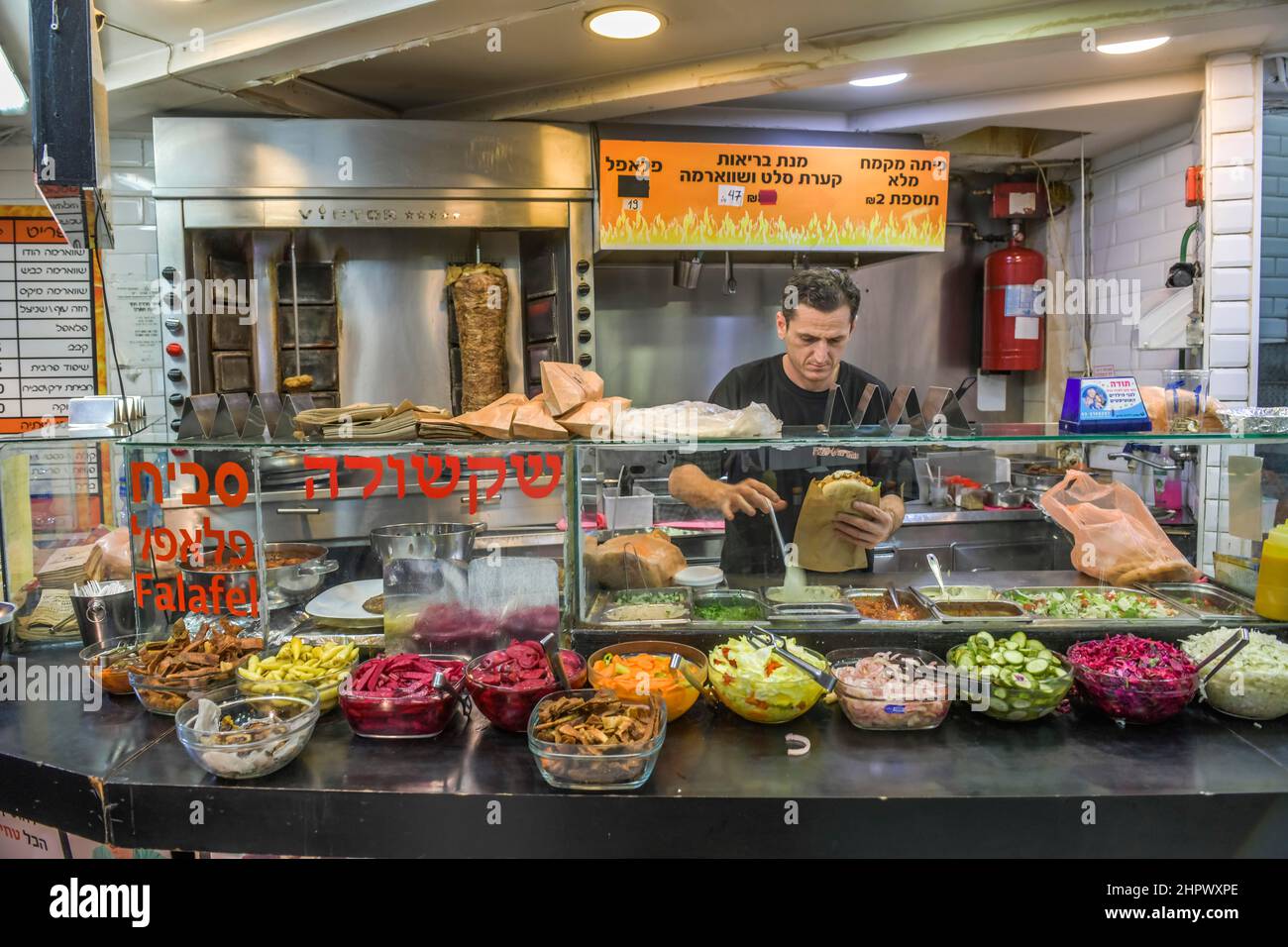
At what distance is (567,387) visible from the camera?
222cm

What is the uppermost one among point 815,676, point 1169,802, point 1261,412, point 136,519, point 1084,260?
point 1084,260

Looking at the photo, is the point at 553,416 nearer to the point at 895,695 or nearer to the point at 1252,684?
the point at 895,695

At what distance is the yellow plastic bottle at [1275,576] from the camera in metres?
2.15

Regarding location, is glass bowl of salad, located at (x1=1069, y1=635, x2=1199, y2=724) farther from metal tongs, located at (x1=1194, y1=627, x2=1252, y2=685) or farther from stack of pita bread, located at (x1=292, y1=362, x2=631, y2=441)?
stack of pita bread, located at (x1=292, y1=362, x2=631, y2=441)

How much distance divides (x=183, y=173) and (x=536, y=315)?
1.84 meters

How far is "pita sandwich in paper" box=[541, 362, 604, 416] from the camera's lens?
7.22 ft

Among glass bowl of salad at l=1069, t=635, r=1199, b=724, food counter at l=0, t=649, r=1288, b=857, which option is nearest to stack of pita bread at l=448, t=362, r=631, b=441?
food counter at l=0, t=649, r=1288, b=857

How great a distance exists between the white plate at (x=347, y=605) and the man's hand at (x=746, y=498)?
98cm

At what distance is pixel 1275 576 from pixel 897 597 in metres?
0.92

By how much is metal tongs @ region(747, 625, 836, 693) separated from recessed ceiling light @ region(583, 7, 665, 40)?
2582mm

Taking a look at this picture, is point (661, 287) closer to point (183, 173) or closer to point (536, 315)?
point (536, 315)

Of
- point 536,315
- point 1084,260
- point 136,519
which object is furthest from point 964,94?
point 136,519

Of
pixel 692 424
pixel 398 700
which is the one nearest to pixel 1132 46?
pixel 692 424

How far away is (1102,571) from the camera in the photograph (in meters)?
2.67
